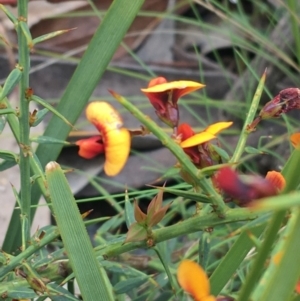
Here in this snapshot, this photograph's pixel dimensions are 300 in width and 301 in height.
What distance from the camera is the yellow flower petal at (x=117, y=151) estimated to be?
41 cm

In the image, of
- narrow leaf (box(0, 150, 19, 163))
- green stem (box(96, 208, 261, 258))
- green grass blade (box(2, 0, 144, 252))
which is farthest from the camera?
green grass blade (box(2, 0, 144, 252))

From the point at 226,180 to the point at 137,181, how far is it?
98 centimetres

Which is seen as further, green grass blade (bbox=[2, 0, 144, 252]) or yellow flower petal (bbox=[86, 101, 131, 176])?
green grass blade (bbox=[2, 0, 144, 252])

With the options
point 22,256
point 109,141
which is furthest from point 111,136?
point 22,256

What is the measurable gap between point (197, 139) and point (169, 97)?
→ 0.17ft

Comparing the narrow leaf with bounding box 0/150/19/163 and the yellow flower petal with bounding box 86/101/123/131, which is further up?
the narrow leaf with bounding box 0/150/19/163

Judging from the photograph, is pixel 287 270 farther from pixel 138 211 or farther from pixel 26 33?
pixel 26 33

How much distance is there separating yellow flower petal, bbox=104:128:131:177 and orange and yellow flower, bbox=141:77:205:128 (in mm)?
30

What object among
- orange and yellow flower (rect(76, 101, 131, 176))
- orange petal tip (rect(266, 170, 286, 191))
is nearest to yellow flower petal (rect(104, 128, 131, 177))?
orange and yellow flower (rect(76, 101, 131, 176))

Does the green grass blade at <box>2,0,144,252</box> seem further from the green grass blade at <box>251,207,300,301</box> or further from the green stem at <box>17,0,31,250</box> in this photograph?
the green grass blade at <box>251,207,300,301</box>

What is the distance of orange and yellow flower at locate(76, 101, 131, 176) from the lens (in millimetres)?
415

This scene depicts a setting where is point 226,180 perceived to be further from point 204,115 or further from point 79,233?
point 204,115

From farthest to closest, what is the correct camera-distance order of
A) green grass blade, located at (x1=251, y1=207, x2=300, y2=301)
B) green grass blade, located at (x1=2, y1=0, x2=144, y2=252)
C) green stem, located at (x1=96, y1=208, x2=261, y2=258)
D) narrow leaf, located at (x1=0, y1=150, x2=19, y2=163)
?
1. green grass blade, located at (x1=2, y1=0, x2=144, y2=252)
2. narrow leaf, located at (x1=0, y1=150, x2=19, y2=163)
3. green stem, located at (x1=96, y1=208, x2=261, y2=258)
4. green grass blade, located at (x1=251, y1=207, x2=300, y2=301)

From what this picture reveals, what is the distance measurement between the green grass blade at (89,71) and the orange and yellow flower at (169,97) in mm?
196
